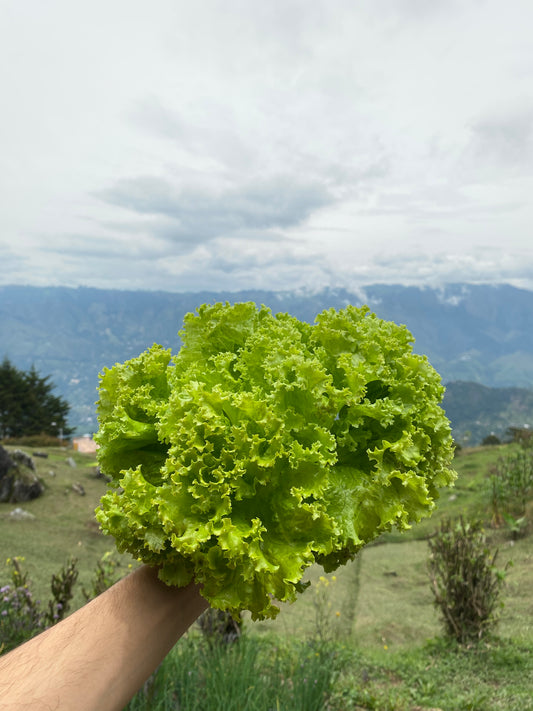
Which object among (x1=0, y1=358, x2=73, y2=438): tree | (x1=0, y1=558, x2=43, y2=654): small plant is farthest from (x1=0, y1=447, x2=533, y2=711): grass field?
(x1=0, y1=358, x2=73, y2=438): tree

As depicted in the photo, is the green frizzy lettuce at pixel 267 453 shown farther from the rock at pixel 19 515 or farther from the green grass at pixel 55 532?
the rock at pixel 19 515

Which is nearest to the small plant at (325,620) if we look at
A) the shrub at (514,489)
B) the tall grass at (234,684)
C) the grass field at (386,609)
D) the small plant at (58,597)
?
the grass field at (386,609)

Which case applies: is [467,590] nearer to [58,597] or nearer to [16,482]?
[58,597]

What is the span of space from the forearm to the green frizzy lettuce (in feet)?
0.84

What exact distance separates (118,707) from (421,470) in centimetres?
187

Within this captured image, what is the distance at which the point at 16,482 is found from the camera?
58.9ft

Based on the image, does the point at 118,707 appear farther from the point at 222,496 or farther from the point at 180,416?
the point at 180,416

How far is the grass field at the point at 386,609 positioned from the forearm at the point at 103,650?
2967 mm

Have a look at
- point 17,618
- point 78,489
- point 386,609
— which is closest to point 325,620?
point 386,609

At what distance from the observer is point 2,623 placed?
657cm

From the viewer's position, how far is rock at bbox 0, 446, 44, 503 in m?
17.6

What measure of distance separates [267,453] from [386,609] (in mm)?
11591

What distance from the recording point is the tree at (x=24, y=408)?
4909 cm

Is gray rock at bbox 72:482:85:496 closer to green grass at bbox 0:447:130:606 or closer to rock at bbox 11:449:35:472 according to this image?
green grass at bbox 0:447:130:606
